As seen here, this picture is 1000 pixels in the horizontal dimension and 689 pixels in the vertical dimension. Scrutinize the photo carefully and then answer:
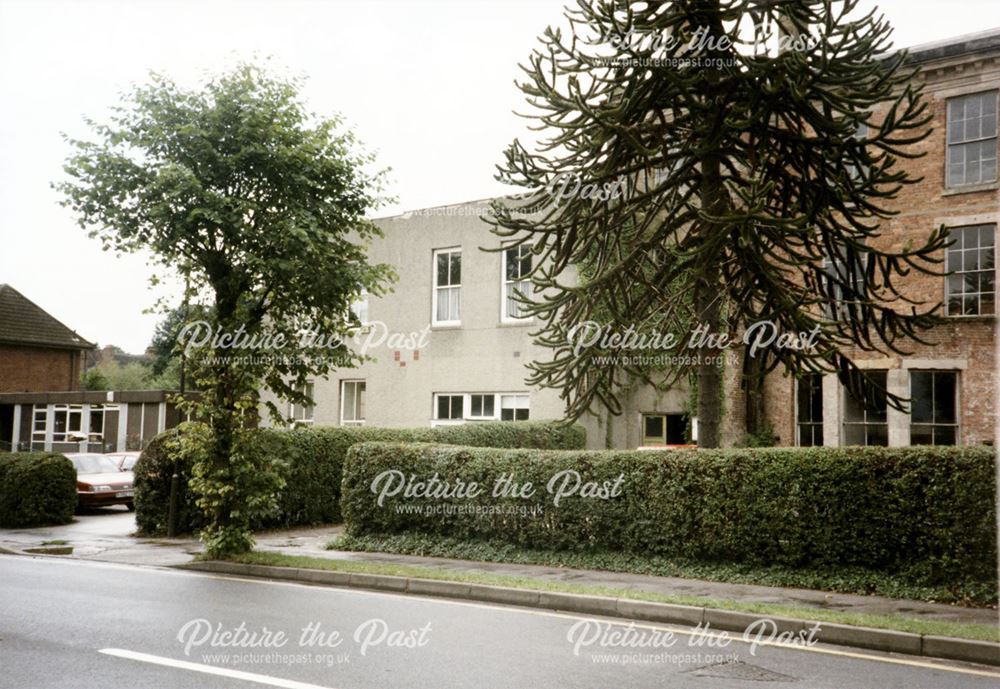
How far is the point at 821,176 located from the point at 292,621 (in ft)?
29.6

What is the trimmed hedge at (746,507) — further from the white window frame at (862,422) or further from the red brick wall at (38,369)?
the red brick wall at (38,369)

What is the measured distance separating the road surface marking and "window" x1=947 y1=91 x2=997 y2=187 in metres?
21.5

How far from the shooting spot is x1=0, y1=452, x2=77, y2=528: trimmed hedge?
19.6 m

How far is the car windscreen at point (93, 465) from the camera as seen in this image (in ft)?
81.4

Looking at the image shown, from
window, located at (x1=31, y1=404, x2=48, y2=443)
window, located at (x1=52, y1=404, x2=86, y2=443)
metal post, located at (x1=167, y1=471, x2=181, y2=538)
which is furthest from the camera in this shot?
window, located at (x1=31, y1=404, x2=48, y2=443)

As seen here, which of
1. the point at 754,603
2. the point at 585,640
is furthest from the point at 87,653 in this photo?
the point at 754,603

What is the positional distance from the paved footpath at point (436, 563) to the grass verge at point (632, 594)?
1.66 feet

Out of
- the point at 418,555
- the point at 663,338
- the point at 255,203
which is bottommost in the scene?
the point at 418,555

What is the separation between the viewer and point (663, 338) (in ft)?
45.0

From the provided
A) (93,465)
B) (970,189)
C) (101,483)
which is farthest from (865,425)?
(93,465)

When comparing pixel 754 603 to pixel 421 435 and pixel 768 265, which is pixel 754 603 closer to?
pixel 768 265

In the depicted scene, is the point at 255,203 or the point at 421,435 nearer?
the point at 255,203

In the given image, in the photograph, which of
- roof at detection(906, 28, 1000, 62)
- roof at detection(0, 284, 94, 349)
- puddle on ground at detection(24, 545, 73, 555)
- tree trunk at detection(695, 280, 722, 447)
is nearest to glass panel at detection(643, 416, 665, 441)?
tree trunk at detection(695, 280, 722, 447)

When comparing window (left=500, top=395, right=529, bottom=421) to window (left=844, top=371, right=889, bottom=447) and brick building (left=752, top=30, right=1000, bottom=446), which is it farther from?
window (left=844, top=371, right=889, bottom=447)
